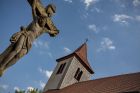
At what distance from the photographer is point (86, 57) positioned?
3425 centimetres

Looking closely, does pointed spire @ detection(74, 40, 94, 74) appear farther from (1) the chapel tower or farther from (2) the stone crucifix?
(2) the stone crucifix

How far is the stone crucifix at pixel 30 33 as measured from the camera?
3.65 metres

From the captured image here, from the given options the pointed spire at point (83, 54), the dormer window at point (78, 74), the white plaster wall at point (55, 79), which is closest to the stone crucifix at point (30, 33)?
the white plaster wall at point (55, 79)

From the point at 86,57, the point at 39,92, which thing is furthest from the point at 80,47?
the point at 39,92

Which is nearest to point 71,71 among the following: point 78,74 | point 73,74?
point 73,74

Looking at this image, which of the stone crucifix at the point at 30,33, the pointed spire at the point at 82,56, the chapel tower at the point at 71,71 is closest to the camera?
the stone crucifix at the point at 30,33

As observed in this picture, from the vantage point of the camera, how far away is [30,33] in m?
4.04

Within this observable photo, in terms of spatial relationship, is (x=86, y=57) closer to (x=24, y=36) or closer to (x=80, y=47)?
(x=80, y=47)

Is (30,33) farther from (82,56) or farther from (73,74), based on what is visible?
(82,56)

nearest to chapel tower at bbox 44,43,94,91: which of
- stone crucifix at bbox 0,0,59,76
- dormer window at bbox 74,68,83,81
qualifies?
dormer window at bbox 74,68,83,81

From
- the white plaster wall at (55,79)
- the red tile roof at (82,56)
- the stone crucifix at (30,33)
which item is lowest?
the stone crucifix at (30,33)

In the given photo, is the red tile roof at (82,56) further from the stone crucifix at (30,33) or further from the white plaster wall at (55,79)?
the stone crucifix at (30,33)

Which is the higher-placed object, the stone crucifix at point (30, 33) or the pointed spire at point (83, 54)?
the pointed spire at point (83, 54)

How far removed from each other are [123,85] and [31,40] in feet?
61.3
